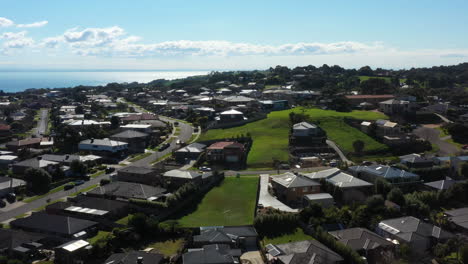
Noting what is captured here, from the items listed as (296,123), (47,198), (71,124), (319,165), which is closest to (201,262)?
(47,198)

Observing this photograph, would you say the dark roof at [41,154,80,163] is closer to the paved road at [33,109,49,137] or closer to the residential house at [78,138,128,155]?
the residential house at [78,138,128,155]

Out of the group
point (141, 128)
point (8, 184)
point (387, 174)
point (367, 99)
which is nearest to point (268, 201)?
point (387, 174)

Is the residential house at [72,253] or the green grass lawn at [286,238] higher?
the residential house at [72,253]

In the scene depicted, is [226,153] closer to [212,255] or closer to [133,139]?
[133,139]

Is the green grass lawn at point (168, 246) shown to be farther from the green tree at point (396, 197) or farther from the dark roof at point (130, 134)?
the dark roof at point (130, 134)

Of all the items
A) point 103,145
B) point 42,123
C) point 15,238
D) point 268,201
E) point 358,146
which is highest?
point 42,123

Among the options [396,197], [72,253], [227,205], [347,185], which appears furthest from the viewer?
[347,185]

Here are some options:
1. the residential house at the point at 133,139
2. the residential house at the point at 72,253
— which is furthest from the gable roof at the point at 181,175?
the residential house at the point at 133,139
